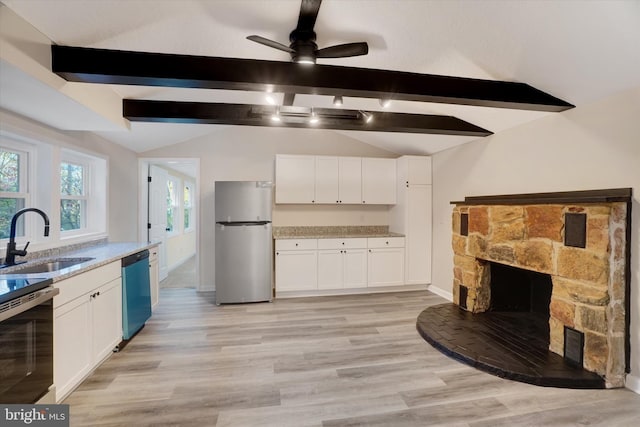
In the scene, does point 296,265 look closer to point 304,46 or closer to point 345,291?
point 345,291

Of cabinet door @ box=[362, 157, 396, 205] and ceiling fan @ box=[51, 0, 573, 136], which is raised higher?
ceiling fan @ box=[51, 0, 573, 136]

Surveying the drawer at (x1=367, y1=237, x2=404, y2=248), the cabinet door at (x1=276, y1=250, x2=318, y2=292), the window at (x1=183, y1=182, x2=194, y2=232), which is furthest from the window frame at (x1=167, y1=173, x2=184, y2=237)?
the drawer at (x1=367, y1=237, x2=404, y2=248)

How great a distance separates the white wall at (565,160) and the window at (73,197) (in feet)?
15.6

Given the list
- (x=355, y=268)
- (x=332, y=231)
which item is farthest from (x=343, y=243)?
(x=332, y=231)

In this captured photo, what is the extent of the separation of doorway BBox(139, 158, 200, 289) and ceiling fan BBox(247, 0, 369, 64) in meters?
3.14

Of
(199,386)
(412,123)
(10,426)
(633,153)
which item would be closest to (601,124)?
(633,153)

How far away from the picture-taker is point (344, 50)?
5.73 ft

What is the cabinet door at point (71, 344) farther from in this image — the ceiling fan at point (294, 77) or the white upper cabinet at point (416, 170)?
the white upper cabinet at point (416, 170)

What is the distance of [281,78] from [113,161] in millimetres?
2871

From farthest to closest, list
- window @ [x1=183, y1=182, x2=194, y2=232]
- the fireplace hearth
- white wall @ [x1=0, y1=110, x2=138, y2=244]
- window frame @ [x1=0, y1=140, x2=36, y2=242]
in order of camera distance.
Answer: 1. window @ [x1=183, y1=182, x2=194, y2=232]
2. window frame @ [x1=0, y1=140, x2=36, y2=242]
3. white wall @ [x1=0, y1=110, x2=138, y2=244]
4. the fireplace hearth

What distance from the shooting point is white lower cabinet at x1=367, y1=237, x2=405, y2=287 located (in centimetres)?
434

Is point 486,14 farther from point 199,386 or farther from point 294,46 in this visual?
point 199,386

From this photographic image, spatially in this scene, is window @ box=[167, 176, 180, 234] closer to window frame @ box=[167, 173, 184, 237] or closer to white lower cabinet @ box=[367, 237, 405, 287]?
window frame @ box=[167, 173, 184, 237]

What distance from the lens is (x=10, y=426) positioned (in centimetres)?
145
